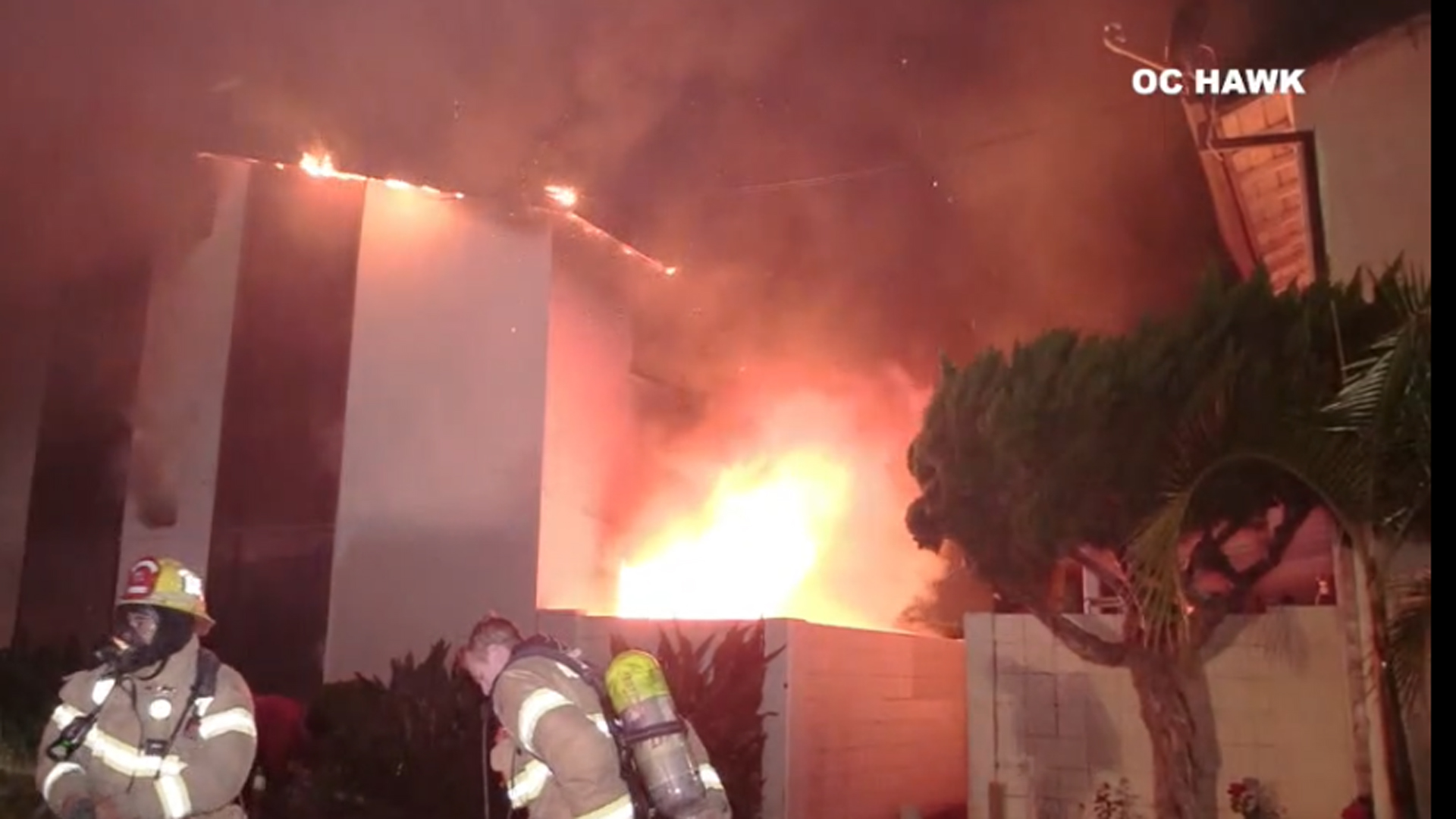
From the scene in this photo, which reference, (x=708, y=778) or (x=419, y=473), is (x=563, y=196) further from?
(x=708, y=778)

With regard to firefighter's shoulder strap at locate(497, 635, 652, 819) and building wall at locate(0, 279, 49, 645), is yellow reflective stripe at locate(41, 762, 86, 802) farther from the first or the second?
building wall at locate(0, 279, 49, 645)

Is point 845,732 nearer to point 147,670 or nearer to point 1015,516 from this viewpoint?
point 1015,516

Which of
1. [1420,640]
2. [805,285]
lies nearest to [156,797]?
[1420,640]

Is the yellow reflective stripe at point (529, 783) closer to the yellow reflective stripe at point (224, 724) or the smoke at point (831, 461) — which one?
the yellow reflective stripe at point (224, 724)

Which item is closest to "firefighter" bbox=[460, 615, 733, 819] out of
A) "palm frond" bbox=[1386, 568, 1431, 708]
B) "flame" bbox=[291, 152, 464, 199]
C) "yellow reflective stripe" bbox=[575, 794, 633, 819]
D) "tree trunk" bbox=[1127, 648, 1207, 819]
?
"yellow reflective stripe" bbox=[575, 794, 633, 819]

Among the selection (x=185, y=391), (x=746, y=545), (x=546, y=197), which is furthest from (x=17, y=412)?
(x=746, y=545)

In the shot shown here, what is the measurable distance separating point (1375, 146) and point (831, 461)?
23.5 feet

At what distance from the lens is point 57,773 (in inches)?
143

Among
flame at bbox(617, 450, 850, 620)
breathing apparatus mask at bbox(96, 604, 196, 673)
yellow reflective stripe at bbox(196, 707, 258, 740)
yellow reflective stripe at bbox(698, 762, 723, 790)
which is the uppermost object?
flame at bbox(617, 450, 850, 620)

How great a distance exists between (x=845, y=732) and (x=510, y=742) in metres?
5.29

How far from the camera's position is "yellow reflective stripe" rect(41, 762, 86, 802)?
3627 millimetres

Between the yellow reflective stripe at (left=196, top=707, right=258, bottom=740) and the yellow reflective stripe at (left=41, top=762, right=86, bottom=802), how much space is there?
36cm

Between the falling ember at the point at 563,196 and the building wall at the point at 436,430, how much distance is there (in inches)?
11.9

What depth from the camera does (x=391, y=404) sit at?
10297 mm
